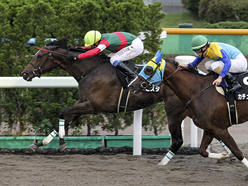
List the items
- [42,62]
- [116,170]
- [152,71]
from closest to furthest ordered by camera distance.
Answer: [152,71] → [116,170] → [42,62]

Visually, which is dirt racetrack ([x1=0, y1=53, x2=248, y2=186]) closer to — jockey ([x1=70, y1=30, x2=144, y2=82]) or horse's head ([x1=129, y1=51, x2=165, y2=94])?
horse's head ([x1=129, y1=51, x2=165, y2=94])

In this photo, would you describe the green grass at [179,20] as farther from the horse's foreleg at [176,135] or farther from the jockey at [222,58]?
the jockey at [222,58]

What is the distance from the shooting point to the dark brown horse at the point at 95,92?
6090mm

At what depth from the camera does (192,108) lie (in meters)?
5.36

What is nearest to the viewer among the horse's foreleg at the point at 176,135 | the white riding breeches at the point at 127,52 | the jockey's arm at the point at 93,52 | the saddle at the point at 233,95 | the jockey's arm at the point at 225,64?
the jockey's arm at the point at 225,64

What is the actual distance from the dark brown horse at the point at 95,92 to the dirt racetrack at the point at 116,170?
33cm

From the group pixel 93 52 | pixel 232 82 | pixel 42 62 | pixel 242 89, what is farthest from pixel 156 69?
pixel 42 62

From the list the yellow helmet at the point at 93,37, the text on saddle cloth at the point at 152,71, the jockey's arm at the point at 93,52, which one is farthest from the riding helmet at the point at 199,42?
the yellow helmet at the point at 93,37

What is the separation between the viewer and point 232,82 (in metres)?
5.26

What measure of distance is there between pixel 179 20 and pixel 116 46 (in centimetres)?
1548

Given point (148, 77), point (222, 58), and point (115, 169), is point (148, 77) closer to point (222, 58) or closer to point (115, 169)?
point (222, 58)

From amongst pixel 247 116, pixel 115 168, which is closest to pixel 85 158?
pixel 115 168

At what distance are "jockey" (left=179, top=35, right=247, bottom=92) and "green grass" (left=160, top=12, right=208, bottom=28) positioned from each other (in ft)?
46.9

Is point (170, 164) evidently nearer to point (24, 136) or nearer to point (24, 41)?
point (24, 136)
